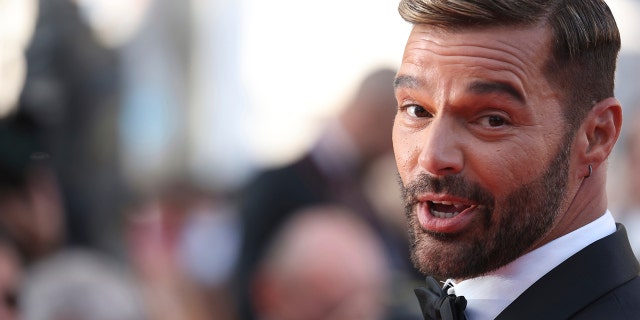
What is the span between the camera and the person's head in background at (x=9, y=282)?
442 cm

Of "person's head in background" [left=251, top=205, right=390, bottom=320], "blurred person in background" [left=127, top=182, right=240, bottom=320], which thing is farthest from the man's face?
"blurred person in background" [left=127, top=182, right=240, bottom=320]

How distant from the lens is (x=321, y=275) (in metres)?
4.25

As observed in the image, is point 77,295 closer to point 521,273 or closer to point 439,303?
point 439,303

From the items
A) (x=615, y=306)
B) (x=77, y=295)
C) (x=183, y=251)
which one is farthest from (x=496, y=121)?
(x=183, y=251)

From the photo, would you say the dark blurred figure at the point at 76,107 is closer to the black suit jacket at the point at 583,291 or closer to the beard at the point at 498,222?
the beard at the point at 498,222

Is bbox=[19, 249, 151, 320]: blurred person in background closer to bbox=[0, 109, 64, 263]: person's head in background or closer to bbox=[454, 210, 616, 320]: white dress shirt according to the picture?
bbox=[0, 109, 64, 263]: person's head in background

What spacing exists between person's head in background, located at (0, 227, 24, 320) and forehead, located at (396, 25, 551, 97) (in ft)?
8.39

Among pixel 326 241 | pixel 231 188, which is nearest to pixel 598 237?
pixel 326 241

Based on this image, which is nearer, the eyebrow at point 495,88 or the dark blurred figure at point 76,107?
the eyebrow at point 495,88

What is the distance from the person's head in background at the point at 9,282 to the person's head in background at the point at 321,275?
1050mm

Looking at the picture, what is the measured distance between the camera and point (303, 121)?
6.56 meters

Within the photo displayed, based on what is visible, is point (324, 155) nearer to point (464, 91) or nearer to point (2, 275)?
point (2, 275)

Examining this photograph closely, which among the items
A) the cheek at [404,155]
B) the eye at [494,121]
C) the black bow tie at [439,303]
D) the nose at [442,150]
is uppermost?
the eye at [494,121]

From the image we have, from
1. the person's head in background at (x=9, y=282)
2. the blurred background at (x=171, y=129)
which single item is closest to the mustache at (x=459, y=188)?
the blurred background at (x=171, y=129)
